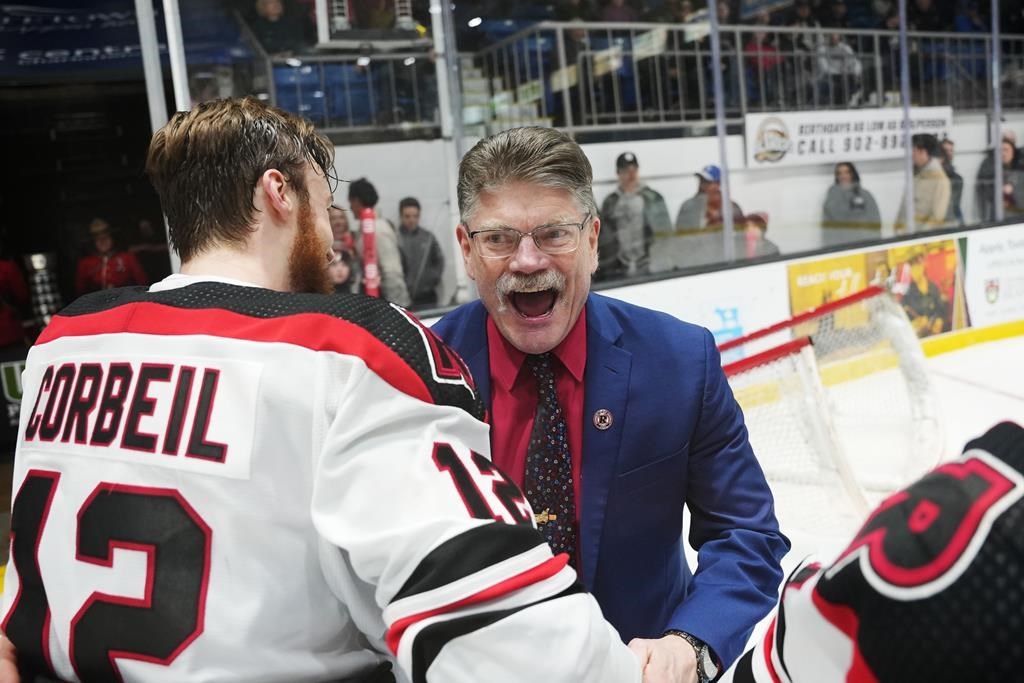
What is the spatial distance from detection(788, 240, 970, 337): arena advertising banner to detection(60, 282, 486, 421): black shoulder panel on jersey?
4.24m

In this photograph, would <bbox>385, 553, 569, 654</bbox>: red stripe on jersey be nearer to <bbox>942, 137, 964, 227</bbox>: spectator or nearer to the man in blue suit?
the man in blue suit

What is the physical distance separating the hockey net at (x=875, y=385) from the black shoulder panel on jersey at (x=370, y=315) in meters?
2.36

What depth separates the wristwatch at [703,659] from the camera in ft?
3.68

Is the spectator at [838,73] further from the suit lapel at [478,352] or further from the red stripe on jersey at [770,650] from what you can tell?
the red stripe on jersey at [770,650]

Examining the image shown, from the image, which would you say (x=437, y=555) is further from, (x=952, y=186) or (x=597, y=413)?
(x=952, y=186)

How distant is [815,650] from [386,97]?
429 centimetres

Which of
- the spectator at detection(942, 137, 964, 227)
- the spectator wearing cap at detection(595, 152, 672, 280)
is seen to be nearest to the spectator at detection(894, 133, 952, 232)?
the spectator at detection(942, 137, 964, 227)

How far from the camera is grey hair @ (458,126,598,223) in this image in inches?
49.5

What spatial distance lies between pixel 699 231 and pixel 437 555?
208 inches

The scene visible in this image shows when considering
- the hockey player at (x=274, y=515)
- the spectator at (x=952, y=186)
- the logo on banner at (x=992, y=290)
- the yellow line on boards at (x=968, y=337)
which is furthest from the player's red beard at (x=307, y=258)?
the spectator at (x=952, y=186)

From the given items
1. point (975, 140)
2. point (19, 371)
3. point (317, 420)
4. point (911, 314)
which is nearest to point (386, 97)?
A: point (19, 371)

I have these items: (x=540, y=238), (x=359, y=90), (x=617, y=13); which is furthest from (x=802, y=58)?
(x=540, y=238)

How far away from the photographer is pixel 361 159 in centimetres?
438

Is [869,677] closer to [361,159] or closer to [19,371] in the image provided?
[361,159]
